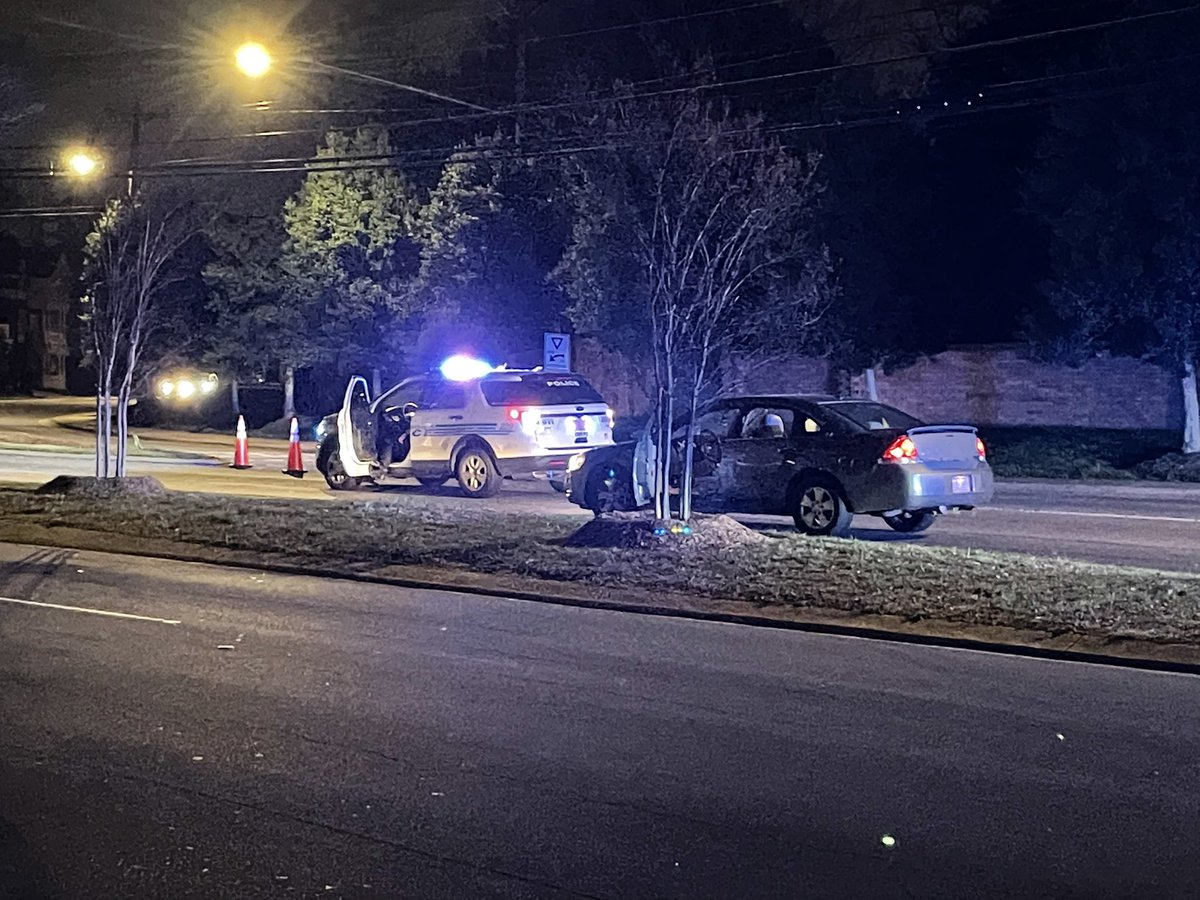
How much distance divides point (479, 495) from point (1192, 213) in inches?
494

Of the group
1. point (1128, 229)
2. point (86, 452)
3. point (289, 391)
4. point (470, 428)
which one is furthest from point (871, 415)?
point (289, 391)

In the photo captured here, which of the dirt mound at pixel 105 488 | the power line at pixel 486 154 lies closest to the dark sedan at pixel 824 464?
the power line at pixel 486 154

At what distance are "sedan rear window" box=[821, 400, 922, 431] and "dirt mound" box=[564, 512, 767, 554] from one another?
70.4 inches

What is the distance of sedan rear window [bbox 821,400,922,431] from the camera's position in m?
14.3

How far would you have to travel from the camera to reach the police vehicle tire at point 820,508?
14.2 metres

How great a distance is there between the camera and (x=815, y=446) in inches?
565

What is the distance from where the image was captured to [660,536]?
12617 mm

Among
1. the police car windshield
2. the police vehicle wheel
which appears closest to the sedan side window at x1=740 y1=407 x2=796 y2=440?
the police car windshield

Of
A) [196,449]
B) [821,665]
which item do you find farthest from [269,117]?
[821,665]

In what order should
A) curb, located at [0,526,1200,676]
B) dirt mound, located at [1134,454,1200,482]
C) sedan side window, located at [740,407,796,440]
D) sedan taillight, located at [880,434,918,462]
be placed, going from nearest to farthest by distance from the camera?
curb, located at [0,526,1200,676] < sedan taillight, located at [880,434,918,462] < sedan side window, located at [740,407,796,440] < dirt mound, located at [1134,454,1200,482]

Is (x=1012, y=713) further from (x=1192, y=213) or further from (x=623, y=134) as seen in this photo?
(x=1192, y=213)

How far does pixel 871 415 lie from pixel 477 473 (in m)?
6.78

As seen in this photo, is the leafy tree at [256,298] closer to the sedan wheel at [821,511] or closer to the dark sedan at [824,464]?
the dark sedan at [824,464]

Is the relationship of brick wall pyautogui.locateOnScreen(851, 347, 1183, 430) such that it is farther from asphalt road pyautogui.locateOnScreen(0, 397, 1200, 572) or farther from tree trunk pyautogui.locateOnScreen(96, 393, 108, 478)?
tree trunk pyautogui.locateOnScreen(96, 393, 108, 478)
